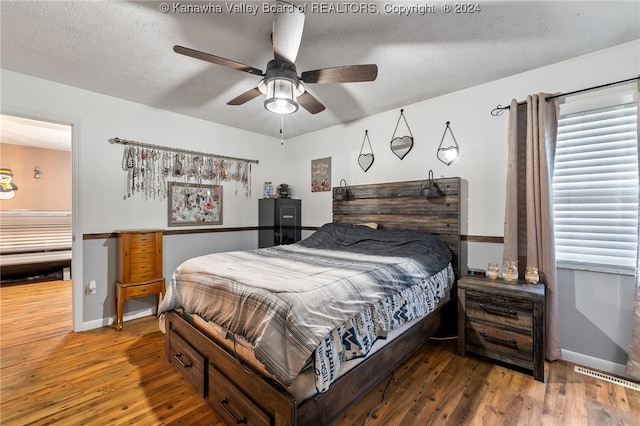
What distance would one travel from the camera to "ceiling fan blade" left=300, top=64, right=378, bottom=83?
1833 millimetres

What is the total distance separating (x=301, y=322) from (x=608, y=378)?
2477 millimetres

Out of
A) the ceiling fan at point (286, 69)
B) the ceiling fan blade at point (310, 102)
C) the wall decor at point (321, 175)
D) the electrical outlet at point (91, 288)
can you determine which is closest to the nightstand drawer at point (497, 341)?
the ceiling fan at point (286, 69)

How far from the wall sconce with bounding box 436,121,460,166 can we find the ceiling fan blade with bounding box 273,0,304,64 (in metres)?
1.96

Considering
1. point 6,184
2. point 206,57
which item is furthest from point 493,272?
point 6,184

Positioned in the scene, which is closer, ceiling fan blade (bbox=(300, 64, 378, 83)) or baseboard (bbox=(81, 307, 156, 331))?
ceiling fan blade (bbox=(300, 64, 378, 83))

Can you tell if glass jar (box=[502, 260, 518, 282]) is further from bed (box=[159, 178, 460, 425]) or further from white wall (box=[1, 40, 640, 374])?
bed (box=[159, 178, 460, 425])

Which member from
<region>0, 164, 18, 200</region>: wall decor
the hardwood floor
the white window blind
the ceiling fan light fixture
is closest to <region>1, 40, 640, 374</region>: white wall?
the white window blind

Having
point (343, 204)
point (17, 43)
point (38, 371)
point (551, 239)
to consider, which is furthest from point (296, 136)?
point (38, 371)

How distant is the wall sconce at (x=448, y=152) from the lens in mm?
2951

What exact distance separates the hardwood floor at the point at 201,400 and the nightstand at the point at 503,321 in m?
0.13

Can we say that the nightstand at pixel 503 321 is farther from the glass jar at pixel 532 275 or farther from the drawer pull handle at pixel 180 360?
the drawer pull handle at pixel 180 360

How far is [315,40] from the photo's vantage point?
2045mm

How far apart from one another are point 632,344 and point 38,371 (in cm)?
443

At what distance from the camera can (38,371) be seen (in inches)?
85.4
